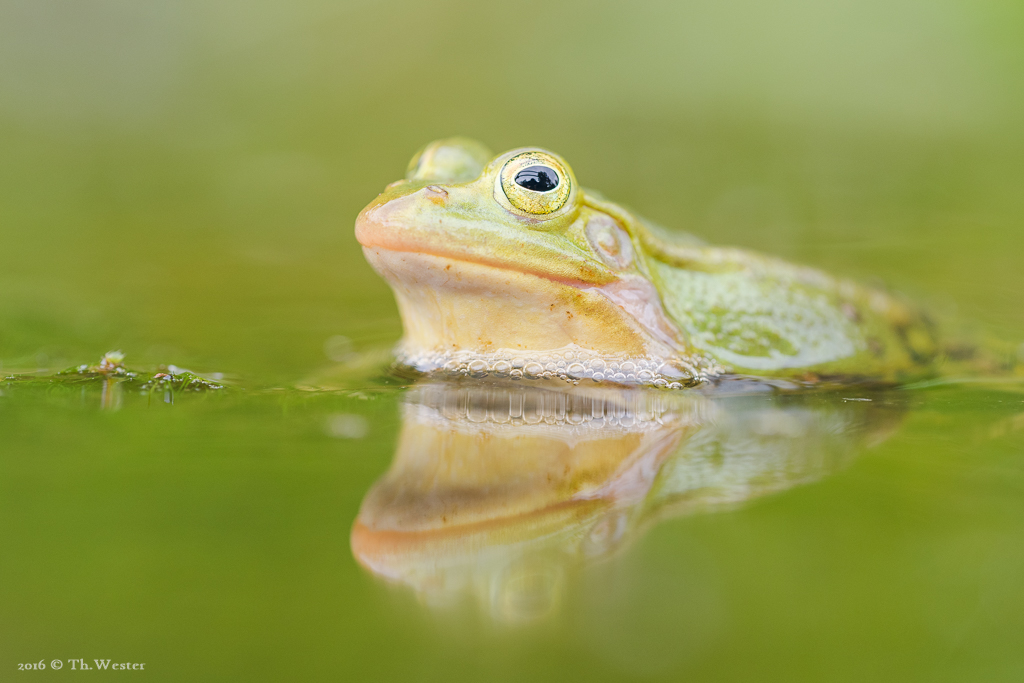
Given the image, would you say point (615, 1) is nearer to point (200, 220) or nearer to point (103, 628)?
point (200, 220)

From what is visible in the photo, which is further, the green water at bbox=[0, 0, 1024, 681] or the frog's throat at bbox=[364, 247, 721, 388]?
the frog's throat at bbox=[364, 247, 721, 388]

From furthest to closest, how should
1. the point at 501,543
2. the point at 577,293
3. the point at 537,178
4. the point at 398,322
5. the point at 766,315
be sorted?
the point at 398,322, the point at 766,315, the point at 577,293, the point at 537,178, the point at 501,543

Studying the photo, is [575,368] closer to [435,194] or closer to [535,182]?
[535,182]

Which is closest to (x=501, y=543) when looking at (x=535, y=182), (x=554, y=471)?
(x=554, y=471)

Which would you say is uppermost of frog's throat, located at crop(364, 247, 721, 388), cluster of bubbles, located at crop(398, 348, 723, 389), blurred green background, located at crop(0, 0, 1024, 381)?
blurred green background, located at crop(0, 0, 1024, 381)

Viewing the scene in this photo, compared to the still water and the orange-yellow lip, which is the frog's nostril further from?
the still water

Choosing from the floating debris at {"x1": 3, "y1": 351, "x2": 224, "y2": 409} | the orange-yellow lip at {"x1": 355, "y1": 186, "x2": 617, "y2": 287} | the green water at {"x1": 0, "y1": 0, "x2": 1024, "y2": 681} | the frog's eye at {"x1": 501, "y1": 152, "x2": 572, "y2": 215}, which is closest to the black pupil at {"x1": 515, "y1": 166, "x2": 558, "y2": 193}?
the frog's eye at {"x1": 501, "y1": 152, "x2": 572, "y2": 215}

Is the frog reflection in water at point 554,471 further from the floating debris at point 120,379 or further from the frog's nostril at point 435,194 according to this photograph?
the floating debris at point 120,379
